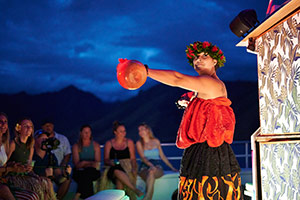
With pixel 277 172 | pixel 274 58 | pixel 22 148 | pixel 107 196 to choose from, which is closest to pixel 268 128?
pixel 277 172

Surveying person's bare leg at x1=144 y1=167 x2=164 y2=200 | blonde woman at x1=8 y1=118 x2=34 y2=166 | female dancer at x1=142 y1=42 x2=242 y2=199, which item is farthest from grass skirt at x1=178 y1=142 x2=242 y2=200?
person's bare leg at x1=144 y1=167 x2=164 y2=200

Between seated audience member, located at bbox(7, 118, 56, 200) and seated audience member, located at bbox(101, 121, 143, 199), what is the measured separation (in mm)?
1437

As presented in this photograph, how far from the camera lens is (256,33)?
3.17m

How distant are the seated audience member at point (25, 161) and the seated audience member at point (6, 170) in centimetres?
6

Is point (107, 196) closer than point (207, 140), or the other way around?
point (207, 140)

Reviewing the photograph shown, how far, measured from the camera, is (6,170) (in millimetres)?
3691

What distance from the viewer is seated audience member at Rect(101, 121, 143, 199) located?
552 cm

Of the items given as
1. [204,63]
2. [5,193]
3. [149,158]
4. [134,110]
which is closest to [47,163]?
[5,193]

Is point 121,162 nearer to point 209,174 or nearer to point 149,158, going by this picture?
point 149,158

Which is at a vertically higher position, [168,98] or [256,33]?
[168,98]

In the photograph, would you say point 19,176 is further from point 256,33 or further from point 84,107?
point 84,107

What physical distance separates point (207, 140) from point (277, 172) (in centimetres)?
89

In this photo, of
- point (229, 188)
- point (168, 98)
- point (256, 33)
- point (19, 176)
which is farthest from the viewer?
point (168, 98)

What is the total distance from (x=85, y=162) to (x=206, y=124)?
3476 millimetres
